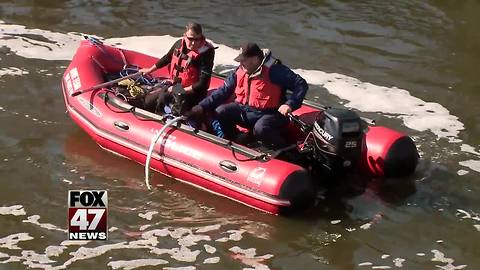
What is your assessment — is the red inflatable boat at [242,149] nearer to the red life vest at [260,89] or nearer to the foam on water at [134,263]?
the red life vest at [260,89]

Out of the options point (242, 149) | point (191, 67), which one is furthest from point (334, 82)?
point (242, 149)

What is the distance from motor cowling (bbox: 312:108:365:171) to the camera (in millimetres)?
6305

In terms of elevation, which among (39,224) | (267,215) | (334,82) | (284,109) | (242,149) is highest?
(284,109)

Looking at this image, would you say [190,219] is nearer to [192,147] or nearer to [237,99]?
[192,147]

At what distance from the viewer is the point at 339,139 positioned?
6.30 m

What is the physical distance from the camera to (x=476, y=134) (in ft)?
27.2

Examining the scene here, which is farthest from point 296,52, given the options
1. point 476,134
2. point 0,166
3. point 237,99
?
point 0,166

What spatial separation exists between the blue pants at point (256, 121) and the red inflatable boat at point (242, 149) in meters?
0.21

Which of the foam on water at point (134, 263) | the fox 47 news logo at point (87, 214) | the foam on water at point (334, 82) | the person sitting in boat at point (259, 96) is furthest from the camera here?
the foam on water at point (334, 82)

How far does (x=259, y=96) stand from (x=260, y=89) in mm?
69

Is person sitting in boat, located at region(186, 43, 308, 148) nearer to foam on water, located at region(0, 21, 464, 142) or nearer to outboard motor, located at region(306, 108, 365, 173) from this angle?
outboard motor, located at region(306, 108, 365, 173)

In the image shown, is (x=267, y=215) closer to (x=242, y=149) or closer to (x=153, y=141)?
(x=242, y=149)

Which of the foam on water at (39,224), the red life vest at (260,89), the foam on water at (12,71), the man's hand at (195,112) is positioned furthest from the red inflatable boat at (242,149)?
the foam on water at (12,71)

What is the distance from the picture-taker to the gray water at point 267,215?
5.96m
